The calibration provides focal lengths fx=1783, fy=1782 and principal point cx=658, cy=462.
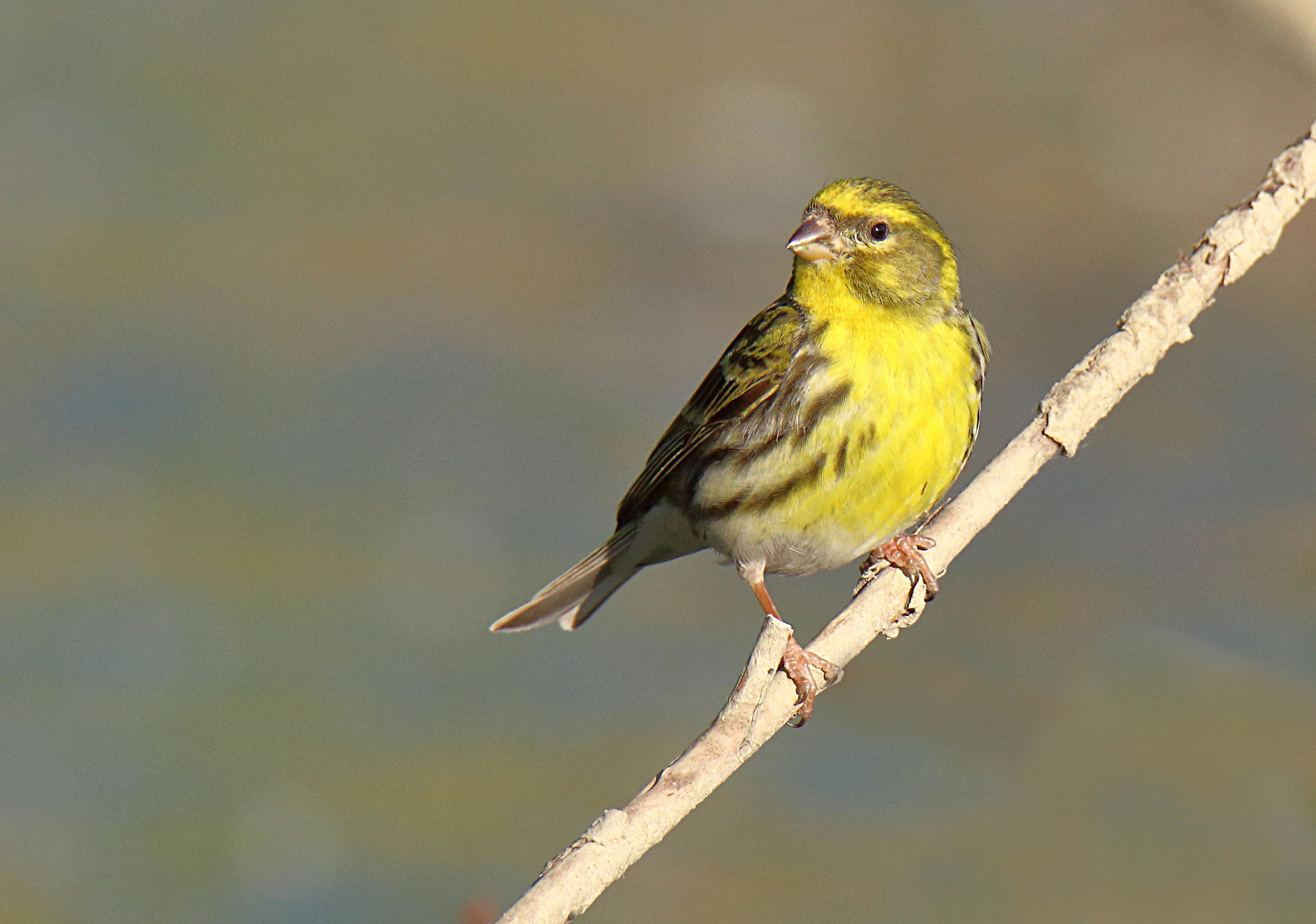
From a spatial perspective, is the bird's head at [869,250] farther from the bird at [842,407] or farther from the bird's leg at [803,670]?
the bird's leg at [803,670]

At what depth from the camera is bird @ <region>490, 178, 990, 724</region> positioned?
429 cm

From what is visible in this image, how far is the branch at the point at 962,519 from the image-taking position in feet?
9.39

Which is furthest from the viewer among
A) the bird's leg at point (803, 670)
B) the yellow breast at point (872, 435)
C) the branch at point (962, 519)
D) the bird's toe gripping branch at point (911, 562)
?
the yellow breast at point (872, 435)

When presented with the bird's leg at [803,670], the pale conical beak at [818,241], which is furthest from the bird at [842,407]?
the bird's leg at [803,670]

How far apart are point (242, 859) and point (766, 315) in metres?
3.48

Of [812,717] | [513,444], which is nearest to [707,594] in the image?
[812,717]

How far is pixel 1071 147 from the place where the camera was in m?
12.7

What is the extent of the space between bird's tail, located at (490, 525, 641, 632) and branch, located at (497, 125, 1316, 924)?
1.12 meters

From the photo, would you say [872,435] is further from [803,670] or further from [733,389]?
[803,670]

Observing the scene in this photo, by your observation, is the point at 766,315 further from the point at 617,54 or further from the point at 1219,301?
the point at 617,54

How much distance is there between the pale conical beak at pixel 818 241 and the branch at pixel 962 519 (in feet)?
2.53

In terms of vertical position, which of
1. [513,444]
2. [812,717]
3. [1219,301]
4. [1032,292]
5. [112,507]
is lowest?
[112,507]

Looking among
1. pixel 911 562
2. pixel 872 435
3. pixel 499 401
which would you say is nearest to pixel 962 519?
pixel 911 562

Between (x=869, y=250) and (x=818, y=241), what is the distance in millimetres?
137
